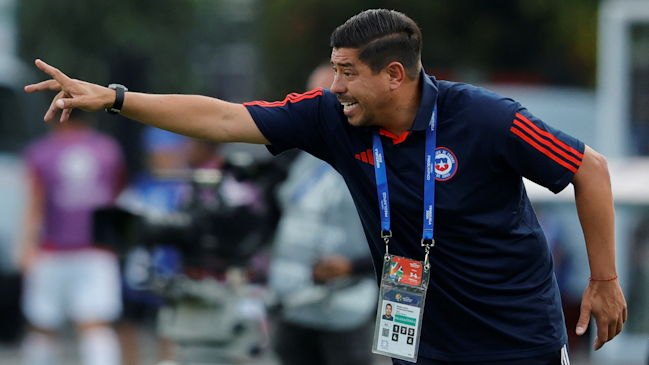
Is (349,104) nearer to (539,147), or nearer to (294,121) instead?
(294,121)

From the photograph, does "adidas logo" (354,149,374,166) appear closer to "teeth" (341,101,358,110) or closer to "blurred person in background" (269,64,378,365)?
"teeth" (341,101,358,110)

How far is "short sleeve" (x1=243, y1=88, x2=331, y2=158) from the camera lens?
3.67 m

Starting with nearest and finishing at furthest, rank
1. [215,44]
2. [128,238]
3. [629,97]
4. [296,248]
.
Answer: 1. [296,248]
2. [128,238]
3. [629,97]
4. [215,44]

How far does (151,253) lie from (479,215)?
2576 mm

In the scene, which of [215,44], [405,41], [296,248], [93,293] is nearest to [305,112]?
[405,41]

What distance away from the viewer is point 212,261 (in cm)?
545

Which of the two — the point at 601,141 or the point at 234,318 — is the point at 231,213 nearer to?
the point at 234,318

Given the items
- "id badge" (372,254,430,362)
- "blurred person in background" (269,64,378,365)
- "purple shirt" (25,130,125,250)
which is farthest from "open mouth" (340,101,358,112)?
"purple shirt" (25,130,125,250)

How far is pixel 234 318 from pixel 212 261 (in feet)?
1.22

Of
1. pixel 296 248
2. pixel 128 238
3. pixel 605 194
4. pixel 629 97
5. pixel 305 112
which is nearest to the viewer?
pixel 605 194

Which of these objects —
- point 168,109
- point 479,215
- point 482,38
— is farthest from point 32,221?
point 482,38

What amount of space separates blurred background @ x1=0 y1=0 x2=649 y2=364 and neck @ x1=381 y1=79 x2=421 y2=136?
2032 mm

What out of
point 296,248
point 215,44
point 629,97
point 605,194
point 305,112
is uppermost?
point 215,44

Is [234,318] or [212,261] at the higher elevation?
[212,261]
